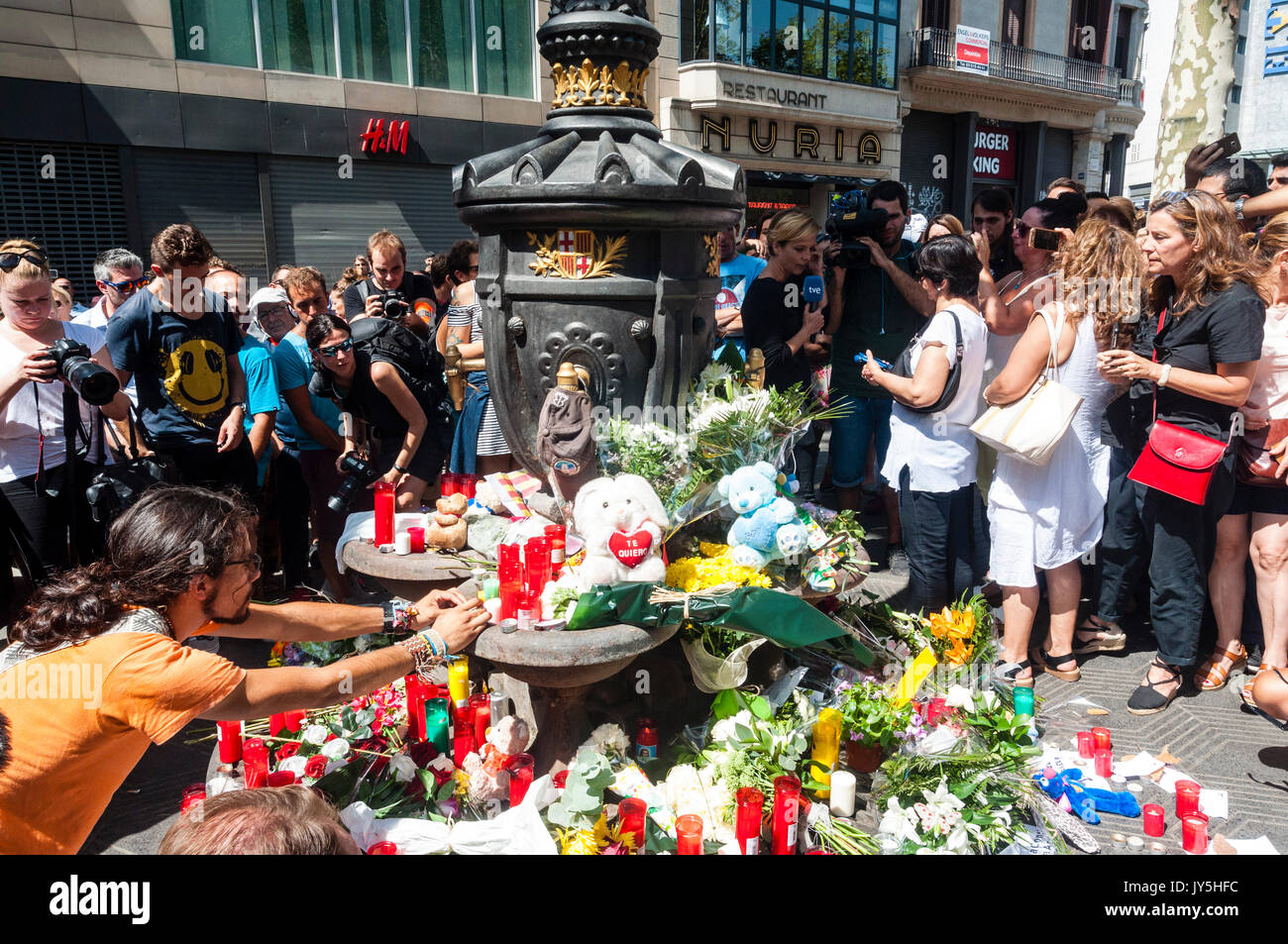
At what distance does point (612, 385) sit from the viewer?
12.9 ft

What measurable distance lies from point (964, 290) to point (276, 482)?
3.89 m

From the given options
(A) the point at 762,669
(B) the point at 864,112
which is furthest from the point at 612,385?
(B) the point at 864,112

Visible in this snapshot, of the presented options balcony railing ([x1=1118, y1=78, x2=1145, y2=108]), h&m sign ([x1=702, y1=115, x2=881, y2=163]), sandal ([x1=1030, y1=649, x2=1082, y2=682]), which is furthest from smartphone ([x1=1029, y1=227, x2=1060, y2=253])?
balcony railing ([x1=1118, y1=78, x2=1145, y2=108])

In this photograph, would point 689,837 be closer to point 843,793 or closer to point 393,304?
point 843,793

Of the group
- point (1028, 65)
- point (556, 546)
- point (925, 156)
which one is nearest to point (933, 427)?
point (556, 546)

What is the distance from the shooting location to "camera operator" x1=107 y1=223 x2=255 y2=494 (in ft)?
14.9

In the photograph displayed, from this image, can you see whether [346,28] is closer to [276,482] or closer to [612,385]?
[276,482]

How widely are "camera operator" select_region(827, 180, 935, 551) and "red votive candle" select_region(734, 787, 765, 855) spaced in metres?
3.31

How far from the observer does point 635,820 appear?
2.78 metres

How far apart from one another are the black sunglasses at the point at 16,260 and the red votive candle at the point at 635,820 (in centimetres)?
352

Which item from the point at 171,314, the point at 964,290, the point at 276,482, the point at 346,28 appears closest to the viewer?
the point at 964,290

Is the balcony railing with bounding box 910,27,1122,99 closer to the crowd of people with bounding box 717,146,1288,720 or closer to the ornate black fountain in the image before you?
the crowd of people with bounding box 717,146,1288,720

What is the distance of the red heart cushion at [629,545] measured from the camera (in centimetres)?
311

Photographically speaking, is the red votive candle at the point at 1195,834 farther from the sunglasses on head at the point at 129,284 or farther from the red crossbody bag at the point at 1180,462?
the sunglasses on head at the point at 129,284
